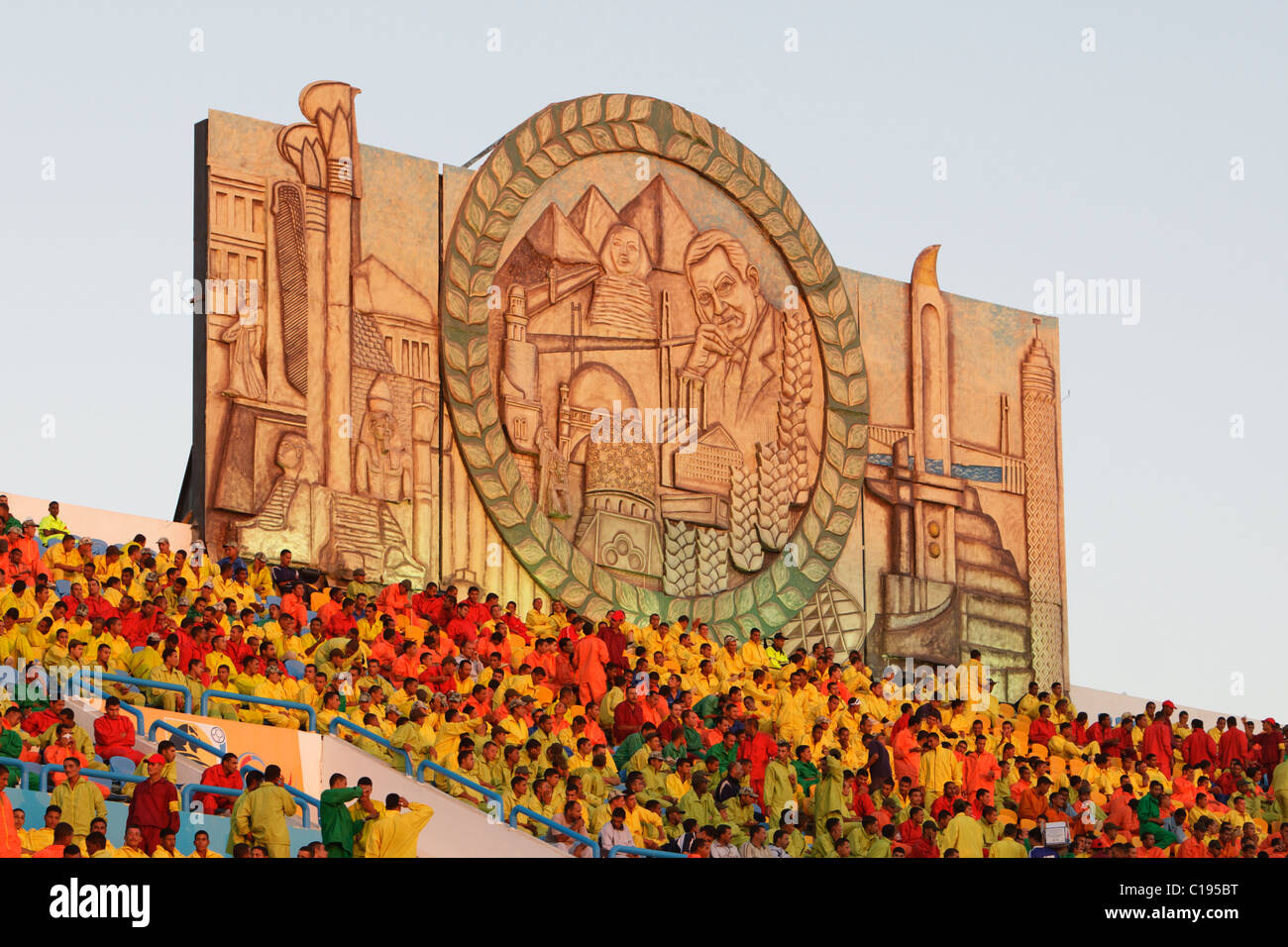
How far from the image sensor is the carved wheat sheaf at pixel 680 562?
3044 centimetres

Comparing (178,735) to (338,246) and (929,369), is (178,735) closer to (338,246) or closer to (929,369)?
(338,246)

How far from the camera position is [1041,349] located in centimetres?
3512

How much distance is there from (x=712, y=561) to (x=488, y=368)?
4034 millimetres

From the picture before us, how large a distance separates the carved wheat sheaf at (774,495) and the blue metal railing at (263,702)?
38.6 ft

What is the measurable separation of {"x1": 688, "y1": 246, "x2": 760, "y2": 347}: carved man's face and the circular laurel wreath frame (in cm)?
90

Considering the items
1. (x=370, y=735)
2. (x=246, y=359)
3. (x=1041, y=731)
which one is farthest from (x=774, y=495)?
(x=370, y=735)

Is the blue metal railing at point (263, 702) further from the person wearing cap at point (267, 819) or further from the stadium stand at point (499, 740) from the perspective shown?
the person wearing cap at point (267, 819)

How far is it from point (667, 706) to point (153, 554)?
555 cm

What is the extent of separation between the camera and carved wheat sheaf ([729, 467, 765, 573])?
103 feet

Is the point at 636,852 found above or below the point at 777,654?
below

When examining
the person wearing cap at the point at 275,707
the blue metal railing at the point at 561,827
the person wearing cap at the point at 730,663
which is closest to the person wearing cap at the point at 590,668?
the person wearing cap at the point at 730,663

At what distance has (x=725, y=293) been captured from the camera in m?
31.9

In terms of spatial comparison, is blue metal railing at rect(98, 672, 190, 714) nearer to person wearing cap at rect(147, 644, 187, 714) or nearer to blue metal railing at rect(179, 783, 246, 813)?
person wearing cap at rect(147, 644, 187, 714)
